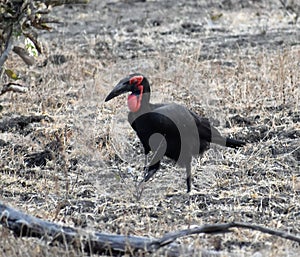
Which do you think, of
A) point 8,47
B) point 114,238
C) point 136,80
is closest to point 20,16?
point 8,47

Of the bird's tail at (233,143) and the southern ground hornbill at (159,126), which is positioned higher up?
the southern ground hornbill at (159,126)

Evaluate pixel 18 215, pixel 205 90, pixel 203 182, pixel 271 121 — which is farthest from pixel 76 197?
pixel 205 90

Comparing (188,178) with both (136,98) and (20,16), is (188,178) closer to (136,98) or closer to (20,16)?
(136,98)

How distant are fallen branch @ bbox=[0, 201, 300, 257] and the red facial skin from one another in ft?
5.98

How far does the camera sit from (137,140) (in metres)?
7.48

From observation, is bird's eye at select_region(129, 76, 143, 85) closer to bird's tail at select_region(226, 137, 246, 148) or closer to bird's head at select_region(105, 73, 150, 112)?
bird's head at select_region(105, 73, 150, 112)

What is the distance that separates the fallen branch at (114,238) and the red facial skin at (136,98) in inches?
71.7

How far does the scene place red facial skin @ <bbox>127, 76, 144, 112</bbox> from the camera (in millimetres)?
6254

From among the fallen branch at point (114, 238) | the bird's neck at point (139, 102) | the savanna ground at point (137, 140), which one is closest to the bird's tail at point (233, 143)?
the savanna ground at point (137, 140)

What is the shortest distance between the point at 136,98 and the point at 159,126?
277mm

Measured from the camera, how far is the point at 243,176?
648 centimetres

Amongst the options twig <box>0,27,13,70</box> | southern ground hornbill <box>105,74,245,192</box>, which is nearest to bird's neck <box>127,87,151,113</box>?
southern ground hornbill <box>105,74,245,192</box>

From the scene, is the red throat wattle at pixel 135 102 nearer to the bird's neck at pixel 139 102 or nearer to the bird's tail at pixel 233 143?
the bird's neck at pixel 139 102

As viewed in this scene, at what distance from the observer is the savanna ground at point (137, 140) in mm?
5606
